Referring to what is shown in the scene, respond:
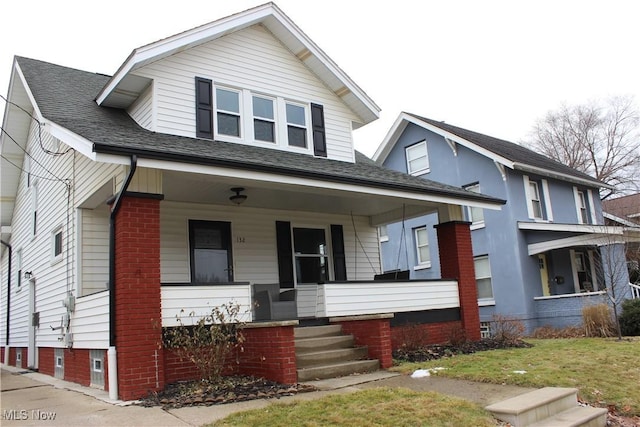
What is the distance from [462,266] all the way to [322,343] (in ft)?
14.7

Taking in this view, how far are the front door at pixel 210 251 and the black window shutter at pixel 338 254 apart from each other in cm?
294

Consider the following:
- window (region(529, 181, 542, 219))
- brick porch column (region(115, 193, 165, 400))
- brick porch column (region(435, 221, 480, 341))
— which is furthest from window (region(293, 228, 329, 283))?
window (region(529, 181, 542, 219))

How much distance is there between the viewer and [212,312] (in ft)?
26.7

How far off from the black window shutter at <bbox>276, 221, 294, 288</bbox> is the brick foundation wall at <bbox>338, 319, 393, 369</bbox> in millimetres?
3332

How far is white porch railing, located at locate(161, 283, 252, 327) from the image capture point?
7.91 metres

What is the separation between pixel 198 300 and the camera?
8188mm

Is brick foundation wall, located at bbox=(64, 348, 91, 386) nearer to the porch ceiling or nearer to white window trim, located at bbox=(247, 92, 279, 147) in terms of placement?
the porch ceiling

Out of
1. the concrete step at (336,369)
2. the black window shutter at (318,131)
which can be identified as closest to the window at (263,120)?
the black window shutter at (318,131)

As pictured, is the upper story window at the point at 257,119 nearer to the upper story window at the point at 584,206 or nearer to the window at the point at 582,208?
the upper story window at the point at 584,206

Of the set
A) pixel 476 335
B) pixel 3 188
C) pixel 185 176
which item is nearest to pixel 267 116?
pixel 185 176

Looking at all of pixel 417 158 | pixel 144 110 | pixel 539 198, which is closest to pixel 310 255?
pixel 144 110

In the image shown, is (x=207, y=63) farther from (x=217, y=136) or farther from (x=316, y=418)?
(x=316, y=418)

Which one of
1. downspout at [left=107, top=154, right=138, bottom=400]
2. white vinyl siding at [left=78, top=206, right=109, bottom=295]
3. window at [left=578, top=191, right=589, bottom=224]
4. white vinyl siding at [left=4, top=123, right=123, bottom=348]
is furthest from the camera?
window at [left=578, top=191, right=589, bottom=224]

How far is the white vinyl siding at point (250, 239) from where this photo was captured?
11102 mm
